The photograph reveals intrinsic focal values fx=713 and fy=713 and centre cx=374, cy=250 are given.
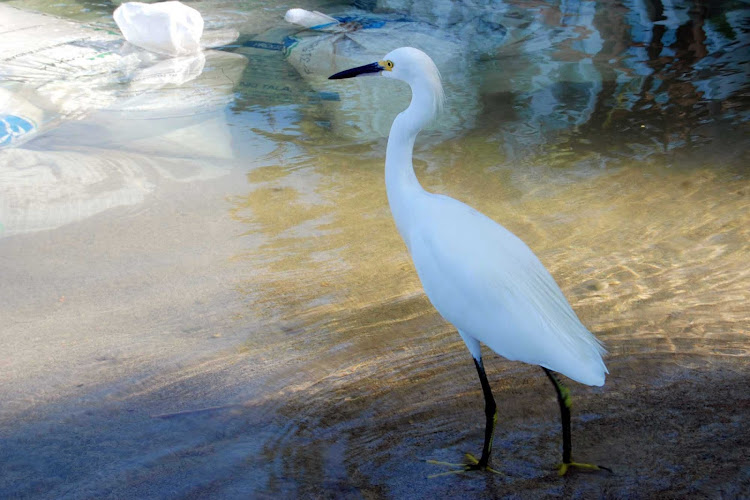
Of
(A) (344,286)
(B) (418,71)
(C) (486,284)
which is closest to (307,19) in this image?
(A) (344,286)

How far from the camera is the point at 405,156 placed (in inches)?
89.1

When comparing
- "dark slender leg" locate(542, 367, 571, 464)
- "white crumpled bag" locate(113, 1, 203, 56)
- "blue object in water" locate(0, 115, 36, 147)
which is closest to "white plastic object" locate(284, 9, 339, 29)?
"white crumpled bag" locate(113, 1, 203, 56)

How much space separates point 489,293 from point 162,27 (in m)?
5.10

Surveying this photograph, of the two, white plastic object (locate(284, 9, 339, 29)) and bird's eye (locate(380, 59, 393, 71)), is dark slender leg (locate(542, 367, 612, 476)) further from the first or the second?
white plastic object (locate(284, 9, 339, 29))

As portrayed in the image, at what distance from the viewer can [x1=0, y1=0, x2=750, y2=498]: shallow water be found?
2072 mm

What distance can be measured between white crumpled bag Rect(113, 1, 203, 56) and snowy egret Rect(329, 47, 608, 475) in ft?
14.8

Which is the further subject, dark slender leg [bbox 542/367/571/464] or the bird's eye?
the bird's eye

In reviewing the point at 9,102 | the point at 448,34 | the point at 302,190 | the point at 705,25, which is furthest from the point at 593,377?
the point at 705,25

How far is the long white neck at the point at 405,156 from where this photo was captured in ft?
7.23

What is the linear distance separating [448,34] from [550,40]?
936 millimetres

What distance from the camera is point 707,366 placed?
235 centimetres

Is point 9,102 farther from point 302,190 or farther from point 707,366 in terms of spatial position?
point 707,366

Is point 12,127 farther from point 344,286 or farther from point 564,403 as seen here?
point 564,403

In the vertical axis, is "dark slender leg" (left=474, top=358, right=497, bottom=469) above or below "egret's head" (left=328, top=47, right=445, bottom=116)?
below
